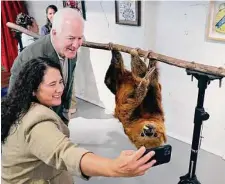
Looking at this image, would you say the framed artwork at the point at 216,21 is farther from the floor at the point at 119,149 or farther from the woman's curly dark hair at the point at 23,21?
the woman's curly dark hair at the point at 23,21

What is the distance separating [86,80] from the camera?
3465 millimetres

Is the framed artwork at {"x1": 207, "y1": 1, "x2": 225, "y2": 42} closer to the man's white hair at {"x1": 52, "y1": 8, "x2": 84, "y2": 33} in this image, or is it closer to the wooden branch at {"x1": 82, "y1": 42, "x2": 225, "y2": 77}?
the wooden branch at {"x1": 82, "y1": 42, "x2": 225, "y2": 77}

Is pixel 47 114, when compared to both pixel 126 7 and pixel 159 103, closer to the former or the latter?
pixel 159 103

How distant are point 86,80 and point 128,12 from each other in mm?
1148

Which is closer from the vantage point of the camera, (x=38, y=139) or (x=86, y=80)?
(x=38, y=139)

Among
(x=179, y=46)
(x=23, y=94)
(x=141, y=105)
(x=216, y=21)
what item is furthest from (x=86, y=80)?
(x=23, y=94)

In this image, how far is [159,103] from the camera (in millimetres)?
1536

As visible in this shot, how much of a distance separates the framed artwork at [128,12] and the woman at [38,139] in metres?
1.59

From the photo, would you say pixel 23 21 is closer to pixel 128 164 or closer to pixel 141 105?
pixel 141 105

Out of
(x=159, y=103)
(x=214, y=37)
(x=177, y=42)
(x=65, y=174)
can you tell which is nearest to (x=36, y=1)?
(x=177, y=42)

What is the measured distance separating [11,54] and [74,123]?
4.72ft

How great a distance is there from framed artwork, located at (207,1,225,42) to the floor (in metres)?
0.98

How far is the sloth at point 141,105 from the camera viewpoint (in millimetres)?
1463

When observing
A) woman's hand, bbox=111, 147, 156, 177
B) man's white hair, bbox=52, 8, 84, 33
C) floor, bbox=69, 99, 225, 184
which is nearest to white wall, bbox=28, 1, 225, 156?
floor, bbox=69, 99, 225, 184
